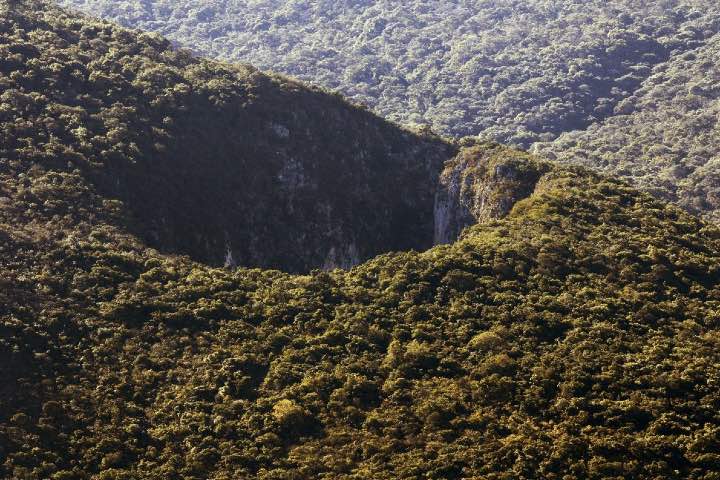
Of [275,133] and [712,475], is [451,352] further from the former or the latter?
[275,133]

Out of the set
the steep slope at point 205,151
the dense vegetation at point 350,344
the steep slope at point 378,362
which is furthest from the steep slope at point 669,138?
the steep slope at point 378,362

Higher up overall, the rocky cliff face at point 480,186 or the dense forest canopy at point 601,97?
the dense forest canopy at point 601,97

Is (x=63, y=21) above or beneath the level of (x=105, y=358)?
above

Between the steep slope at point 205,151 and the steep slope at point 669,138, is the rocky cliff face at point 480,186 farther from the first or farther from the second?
the steep slope at point 669,138

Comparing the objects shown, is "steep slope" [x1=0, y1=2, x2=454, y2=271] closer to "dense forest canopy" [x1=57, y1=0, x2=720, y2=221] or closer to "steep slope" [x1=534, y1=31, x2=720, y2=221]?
"steep slope" [x1=534, y1=31, x2=720, y2=221]

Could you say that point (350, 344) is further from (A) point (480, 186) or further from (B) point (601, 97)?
(B) point (601, 97)

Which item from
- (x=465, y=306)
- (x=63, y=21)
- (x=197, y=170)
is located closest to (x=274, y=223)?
(x=197, y=170)

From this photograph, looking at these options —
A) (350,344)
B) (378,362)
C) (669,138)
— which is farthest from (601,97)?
(378,362)
